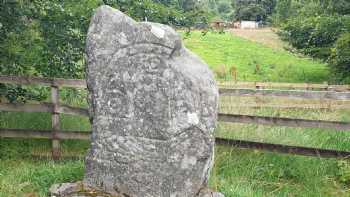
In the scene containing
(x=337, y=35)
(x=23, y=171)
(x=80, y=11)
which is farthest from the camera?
(x=337, y=35)

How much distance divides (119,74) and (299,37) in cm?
1910

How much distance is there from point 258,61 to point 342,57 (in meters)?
13.4

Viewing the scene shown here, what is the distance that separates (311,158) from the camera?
7211mm

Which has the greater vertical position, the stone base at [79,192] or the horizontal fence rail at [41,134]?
the horizontal fence rail at [41,134]

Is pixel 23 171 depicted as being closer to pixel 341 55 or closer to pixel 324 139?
pixel 324 139

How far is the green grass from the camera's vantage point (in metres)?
25.4

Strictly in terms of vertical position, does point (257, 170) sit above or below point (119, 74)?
below

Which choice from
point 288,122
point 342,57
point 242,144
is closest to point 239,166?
point 242,144

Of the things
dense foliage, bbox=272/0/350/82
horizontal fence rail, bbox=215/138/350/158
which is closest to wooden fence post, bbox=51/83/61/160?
horizontal fence rail, bbox=215/138/350/158

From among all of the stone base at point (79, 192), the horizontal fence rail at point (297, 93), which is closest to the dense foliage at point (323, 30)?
the horizontal fence rail at point (297, 93)

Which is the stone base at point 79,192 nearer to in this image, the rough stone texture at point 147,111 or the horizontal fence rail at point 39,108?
the rough stone texture at point 147,111

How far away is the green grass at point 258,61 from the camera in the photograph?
2536cm

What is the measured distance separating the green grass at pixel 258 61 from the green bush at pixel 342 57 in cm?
439

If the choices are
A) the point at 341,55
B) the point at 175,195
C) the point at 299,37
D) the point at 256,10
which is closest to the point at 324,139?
the point at 175,195
